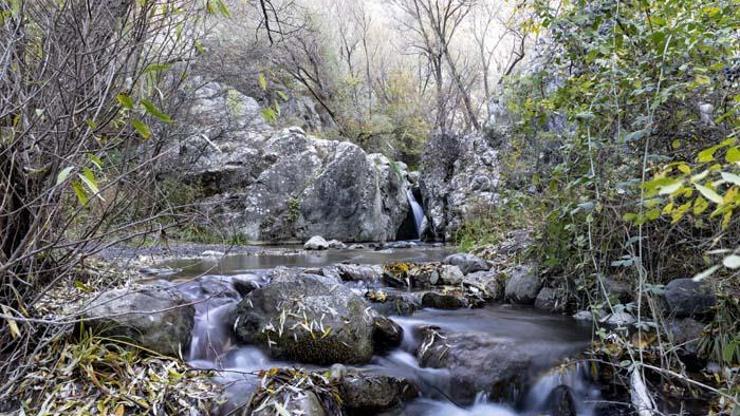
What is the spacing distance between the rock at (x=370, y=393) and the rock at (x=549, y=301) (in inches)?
82.5

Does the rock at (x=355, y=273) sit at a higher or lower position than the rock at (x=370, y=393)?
higher

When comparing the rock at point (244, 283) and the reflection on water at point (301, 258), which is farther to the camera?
the reflection on water at point (301, 258)

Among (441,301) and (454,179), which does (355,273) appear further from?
(454,179)

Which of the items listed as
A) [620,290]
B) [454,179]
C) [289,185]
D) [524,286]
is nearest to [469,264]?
[524,286]

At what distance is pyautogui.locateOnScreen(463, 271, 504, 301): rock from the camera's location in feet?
16.3

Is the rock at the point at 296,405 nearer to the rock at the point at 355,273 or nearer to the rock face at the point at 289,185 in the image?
the rock at the point at 355,273

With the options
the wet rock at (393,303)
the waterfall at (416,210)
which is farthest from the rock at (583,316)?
the waterfall at (416,210)

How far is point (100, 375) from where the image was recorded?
8.03 feet

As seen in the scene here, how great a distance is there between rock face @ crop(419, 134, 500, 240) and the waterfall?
570 mm

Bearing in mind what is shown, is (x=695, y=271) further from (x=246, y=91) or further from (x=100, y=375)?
(x=246, y=91)

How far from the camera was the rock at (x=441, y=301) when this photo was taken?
180 inches

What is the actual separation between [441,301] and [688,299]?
2.10 m

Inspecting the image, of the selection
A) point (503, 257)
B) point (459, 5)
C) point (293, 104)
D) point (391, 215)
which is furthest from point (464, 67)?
point (503, 257)

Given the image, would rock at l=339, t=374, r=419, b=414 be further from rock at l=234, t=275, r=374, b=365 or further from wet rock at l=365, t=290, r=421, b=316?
wet rock at l=365, t=290, r=421, b=316
